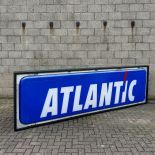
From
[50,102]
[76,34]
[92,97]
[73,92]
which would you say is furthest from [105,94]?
[76,34]

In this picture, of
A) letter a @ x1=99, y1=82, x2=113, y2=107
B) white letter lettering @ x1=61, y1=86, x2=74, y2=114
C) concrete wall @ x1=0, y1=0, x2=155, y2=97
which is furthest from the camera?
concrete wall @ x1=0, y1=0, x2=155, y2=97

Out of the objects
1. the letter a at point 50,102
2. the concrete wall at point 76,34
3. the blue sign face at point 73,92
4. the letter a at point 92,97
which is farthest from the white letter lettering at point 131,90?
the letter a at point 50,102

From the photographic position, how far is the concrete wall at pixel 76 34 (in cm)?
684

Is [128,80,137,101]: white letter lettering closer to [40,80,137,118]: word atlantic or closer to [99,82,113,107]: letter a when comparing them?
[40,80,137,118]: word atlantic

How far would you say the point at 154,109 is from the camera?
20.2 feet

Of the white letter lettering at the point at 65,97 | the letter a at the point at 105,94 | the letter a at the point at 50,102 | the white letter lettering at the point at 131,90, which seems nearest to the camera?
the letter a at the point at 50,102

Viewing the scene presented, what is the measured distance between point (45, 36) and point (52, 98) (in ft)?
9.48

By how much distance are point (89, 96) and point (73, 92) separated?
18.8 inches

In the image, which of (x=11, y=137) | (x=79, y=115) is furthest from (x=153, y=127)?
(x=11, y=137)

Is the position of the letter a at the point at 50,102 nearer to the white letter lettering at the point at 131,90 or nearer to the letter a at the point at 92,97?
the letter a at the point at 92,97

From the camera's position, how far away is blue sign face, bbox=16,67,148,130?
4.44 metres

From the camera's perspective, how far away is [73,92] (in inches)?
199

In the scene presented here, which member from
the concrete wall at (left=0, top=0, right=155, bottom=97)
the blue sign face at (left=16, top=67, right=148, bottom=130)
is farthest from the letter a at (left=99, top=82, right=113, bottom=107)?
the concrete wall at (left=0, top=0, right=155, bottom=97)

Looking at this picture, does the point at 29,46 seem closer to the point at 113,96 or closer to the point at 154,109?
the point at 113,96
